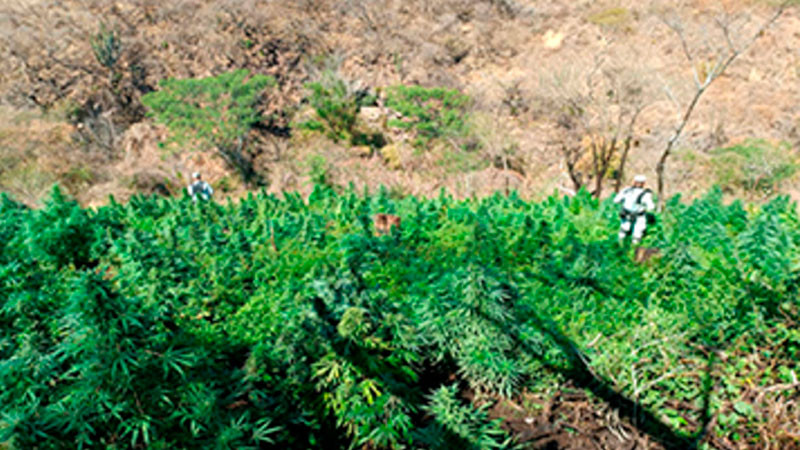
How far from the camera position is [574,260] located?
177 inches

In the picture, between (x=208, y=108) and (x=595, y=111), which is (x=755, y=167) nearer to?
(x=595, y=111)

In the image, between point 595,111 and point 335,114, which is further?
point 335,114

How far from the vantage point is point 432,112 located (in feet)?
59.0

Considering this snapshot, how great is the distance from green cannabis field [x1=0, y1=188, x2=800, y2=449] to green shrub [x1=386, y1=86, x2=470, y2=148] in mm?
12369

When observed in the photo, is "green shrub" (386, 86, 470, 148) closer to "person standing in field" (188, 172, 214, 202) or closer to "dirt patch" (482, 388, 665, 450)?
"person standing in field" (188, 172, 214, 202)

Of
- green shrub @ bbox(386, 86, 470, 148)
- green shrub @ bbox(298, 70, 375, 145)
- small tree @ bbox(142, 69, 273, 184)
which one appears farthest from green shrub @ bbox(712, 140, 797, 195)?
small tree @ bbox(142, 69, 273, 184)

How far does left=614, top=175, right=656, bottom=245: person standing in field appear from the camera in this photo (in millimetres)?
5359

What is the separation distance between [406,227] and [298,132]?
652 inches

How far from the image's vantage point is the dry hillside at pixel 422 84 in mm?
14781

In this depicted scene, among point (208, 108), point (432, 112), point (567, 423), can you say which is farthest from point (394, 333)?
point (208, 108)

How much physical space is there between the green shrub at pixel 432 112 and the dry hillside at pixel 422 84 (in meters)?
0.36

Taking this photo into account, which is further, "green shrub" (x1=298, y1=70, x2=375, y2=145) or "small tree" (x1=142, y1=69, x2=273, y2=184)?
"green shrub" (x1=298, y1=70, x2=375, y2=145)

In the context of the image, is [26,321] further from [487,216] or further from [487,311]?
[487,216]

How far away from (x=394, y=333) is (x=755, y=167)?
576 inches
